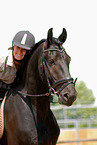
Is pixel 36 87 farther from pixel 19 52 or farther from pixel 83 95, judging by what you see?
pixel 83 95

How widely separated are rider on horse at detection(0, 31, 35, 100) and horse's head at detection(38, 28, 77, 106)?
18.0 inches

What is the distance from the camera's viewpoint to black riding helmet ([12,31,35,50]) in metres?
4.56

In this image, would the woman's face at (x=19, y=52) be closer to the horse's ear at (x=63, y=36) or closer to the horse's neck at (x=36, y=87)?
the horse's neck at (x=36, y=87)

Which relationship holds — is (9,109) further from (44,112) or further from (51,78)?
(51,78)

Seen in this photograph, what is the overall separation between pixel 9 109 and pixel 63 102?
100cm

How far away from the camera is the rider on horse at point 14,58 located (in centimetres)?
440

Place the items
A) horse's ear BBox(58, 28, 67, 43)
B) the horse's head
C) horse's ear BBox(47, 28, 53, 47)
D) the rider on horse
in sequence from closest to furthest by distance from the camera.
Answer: the horse's head < horse's ear BBox(47, 28, 53, 47) < the rider on horse < horse's ear BBox(58, 28, 67, 43)

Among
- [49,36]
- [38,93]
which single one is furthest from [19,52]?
[38,93]

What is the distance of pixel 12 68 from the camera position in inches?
176

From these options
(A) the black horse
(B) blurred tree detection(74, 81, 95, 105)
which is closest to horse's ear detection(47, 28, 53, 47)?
(A) the black horse

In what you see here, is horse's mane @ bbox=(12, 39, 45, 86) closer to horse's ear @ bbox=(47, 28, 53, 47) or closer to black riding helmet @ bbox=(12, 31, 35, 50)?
black riding helmet @ bbox=(12, 31, 35, 50)

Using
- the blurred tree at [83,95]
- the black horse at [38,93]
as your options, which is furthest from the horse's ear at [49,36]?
the blurred tree at [83,95]

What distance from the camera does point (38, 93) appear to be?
171 inches

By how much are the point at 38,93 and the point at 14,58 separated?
749mm
